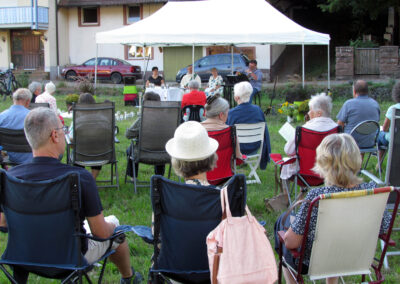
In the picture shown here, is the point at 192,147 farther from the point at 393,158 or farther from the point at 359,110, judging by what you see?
the point at 359,110

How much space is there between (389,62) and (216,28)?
11.0 metres

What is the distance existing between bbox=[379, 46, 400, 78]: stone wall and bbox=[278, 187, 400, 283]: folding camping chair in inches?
710

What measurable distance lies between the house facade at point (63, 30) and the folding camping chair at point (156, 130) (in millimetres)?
22079

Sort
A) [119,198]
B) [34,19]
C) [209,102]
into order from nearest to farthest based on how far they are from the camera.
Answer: [209,102] < [119,198] < [34,19]

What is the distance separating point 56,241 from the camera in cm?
276

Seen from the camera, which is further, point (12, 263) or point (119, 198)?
point (119, 198)

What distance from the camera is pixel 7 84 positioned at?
18703 mm

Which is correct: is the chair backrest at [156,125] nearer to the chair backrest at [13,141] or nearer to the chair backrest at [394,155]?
the chair backrest at [13,141]

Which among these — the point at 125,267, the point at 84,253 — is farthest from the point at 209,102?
the point at 84,253

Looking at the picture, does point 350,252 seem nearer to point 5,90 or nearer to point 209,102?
point 209,102

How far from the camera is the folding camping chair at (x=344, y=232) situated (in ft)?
8.54

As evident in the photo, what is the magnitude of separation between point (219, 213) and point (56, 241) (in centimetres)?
89

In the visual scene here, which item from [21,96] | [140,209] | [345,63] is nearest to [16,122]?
[21,96]

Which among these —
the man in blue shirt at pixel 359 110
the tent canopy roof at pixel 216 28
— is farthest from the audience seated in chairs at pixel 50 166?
the tent canopy roof at pixel 216 28
